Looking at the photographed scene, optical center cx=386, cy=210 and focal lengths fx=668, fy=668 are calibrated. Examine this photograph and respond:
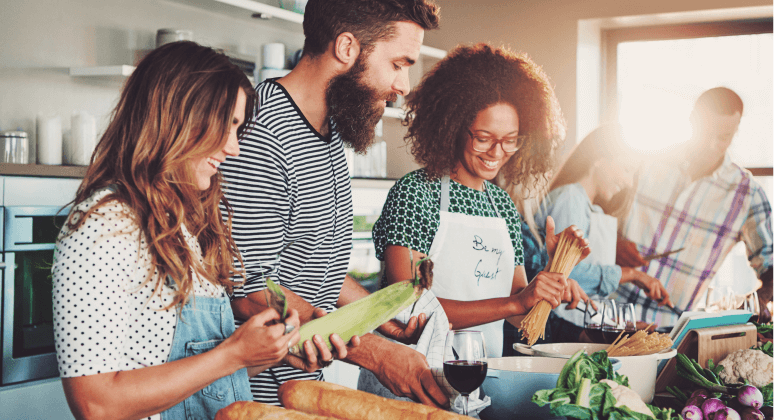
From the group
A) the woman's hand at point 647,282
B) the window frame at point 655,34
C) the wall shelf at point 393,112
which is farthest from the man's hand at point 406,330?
the window frame at point 655,34

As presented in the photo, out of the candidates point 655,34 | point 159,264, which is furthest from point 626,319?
point 655,34

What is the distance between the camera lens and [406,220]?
180 centimetres

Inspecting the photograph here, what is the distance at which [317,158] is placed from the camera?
5.02 ft

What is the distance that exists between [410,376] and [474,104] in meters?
0.97

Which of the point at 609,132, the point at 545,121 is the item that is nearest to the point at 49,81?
the point at 545,121

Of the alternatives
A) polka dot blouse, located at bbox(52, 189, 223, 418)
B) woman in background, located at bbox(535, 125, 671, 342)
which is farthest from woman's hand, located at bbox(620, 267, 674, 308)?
polka dot blouse, located at bbox(52, 189, 223, 418)

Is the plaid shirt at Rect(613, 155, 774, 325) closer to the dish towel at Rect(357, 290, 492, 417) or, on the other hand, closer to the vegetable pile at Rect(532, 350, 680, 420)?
the dish towel at Rect(357, 290, 492, 417)

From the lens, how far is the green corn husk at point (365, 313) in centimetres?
112

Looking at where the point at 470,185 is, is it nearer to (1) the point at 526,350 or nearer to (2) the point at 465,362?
(1) the point at 526,350

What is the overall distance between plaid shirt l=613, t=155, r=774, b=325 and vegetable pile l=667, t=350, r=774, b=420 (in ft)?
6.18

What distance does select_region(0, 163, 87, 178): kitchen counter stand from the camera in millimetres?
2293

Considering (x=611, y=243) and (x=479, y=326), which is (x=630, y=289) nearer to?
(x=611, y=243)

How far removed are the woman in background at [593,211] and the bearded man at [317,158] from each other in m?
1.16

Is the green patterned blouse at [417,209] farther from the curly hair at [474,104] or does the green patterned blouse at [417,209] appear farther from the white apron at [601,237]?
the white apron at [601,237]
